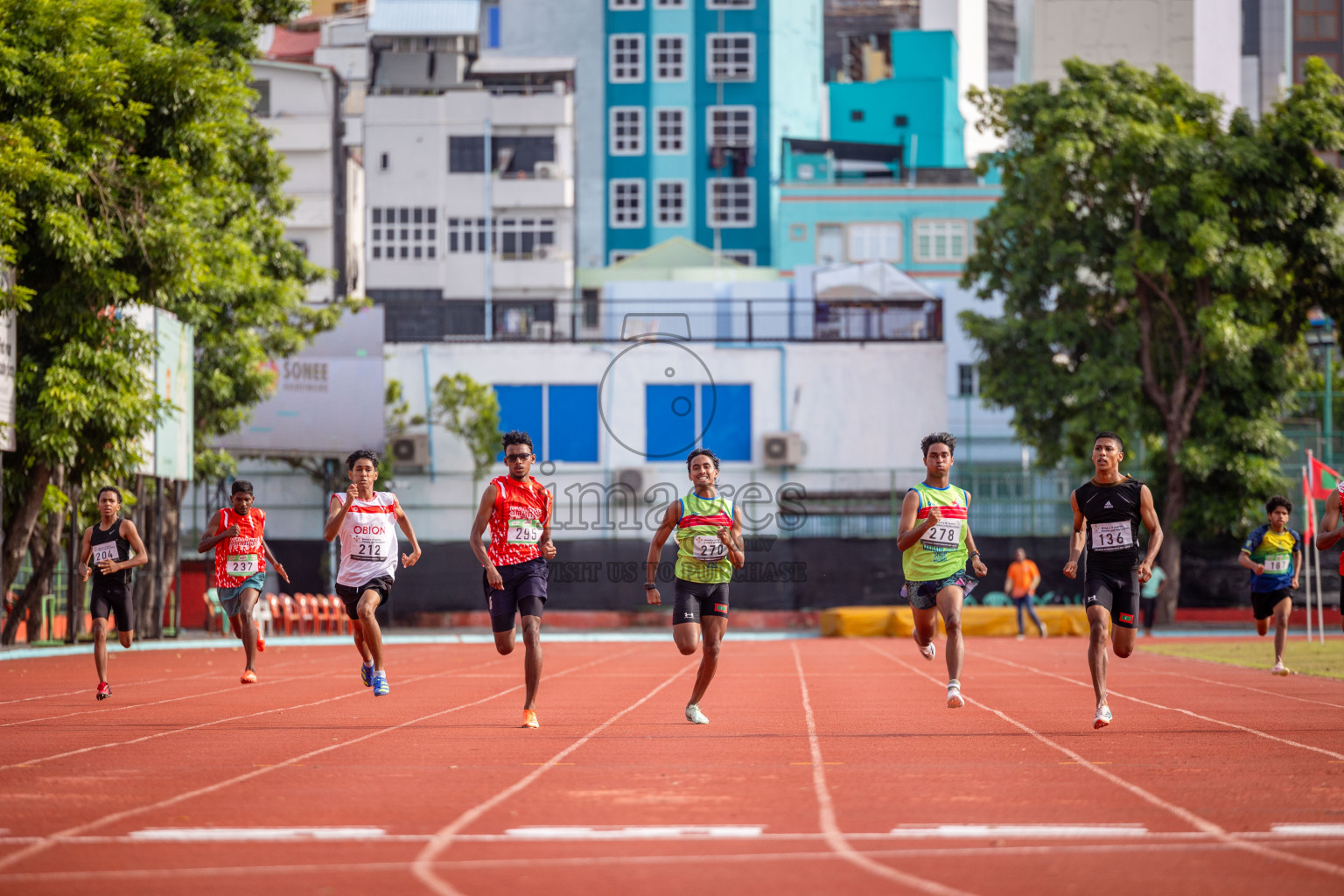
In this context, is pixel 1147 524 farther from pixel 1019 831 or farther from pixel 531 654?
pixel 1019 831

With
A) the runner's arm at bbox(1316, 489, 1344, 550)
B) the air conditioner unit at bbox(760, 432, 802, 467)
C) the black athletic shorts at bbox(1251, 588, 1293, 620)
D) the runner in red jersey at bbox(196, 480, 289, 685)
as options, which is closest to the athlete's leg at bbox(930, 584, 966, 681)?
the runner's arm at bbox(1316, 489, 1344, 550)

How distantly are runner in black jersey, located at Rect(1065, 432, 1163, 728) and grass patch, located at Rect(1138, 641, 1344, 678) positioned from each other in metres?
8.19

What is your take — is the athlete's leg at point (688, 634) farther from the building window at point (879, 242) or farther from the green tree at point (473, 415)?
the building window at point (879, 242)

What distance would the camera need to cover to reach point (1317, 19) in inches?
3199

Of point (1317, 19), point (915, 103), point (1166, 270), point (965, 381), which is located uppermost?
point (1317, 19)

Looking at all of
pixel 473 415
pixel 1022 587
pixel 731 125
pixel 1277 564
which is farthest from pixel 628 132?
pixel 1277 564

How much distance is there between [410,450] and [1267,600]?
31.3 meters

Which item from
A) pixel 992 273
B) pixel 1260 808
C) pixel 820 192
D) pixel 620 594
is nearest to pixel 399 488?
pixel 620 594

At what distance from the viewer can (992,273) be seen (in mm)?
42000

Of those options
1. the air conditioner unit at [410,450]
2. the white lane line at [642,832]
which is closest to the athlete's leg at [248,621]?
the white lane line at [642,832]

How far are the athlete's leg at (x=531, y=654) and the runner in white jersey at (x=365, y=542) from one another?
1.80 m

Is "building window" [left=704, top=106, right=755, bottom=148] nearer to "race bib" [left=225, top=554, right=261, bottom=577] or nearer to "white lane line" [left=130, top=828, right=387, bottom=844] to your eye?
"race bib" [left=225, top=554, right=261, bottom=577]

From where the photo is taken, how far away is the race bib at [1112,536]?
11.9 meters

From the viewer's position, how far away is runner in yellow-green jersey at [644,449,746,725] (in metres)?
12.1
